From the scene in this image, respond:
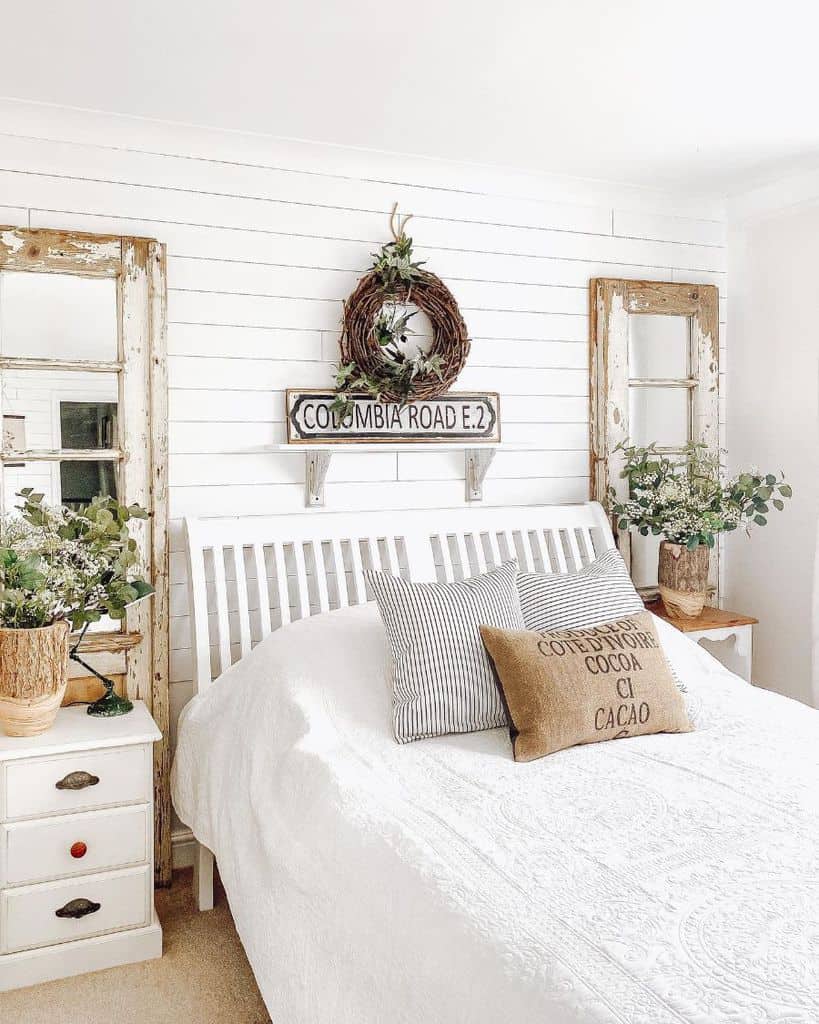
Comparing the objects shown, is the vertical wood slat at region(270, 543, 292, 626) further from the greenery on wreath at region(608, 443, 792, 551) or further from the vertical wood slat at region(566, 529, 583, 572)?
the greenery on wreath at region(608, 443, 792, 551)

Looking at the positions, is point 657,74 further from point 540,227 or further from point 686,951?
point 686,951

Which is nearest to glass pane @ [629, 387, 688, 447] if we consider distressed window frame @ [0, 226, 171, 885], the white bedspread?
the white bedspread

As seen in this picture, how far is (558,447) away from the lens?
371 cm

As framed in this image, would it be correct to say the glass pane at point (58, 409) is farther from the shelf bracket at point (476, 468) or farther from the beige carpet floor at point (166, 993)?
the beige carpet floor at point (166, 993)

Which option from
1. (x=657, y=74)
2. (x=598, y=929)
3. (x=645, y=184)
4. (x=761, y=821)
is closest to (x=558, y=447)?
(x=645, y=184)

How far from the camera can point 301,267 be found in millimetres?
3232

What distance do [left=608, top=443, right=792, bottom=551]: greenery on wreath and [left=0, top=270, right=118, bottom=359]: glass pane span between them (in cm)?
A: 202

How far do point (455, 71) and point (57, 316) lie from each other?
4.68ft

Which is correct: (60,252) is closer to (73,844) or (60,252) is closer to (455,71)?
(455,71)

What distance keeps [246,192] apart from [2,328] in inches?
36.8

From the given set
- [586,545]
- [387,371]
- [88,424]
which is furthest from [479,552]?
[88,424]

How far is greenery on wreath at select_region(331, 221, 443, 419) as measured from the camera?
127 inches

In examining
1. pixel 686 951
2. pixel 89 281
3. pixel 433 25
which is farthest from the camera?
Answer: pixel 89 281

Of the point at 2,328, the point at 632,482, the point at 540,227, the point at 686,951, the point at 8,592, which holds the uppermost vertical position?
the point at 540,227
